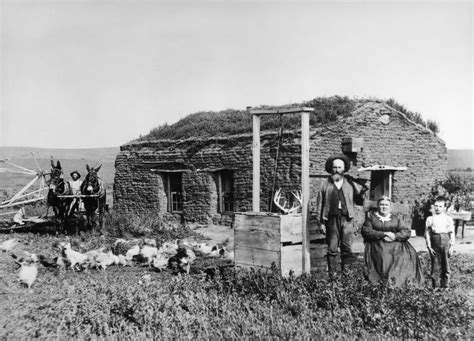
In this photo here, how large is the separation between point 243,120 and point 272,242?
10.4 m

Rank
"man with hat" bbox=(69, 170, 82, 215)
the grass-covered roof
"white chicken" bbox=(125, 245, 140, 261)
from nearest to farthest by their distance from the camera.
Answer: "white chicken" bbox=(125, 245, 140, 261) → "man with hat" bbox=(69, 170, 82, 215) → the grass-covered roof

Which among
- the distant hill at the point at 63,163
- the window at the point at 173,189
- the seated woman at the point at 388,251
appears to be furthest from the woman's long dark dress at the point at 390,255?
the distant hill at the point at 63,163

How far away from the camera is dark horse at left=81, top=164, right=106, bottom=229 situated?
13.4m

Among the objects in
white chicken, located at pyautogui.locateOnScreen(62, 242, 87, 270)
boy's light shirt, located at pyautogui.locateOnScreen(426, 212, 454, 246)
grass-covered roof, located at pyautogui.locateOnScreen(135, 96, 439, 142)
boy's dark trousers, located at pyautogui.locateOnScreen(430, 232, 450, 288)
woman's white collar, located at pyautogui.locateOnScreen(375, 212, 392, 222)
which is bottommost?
white chicken, located at pyautogui.locateOnScreen(62, 242, 87, 270)

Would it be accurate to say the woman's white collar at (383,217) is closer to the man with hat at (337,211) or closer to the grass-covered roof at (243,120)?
the man with hat at (337,211)

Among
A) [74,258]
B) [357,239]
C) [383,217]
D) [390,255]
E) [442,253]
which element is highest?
[383,217]

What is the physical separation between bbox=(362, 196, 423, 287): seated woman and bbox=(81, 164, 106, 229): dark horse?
337 inches

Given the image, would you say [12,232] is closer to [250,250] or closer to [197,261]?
[197,261]

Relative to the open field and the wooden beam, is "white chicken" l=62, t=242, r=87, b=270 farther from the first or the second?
the wooden beam

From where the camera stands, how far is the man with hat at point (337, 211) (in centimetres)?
718

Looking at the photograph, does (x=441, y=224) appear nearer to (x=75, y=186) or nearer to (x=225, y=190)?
(x=225, y=190)

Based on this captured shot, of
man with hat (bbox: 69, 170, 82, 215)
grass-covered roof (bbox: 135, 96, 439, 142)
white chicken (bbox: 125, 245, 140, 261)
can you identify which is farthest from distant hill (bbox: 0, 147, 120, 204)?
white chicken (bbox: 125, 245, 140, 261)

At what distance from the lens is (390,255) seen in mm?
6645

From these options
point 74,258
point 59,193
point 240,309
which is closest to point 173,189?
point 59,193
